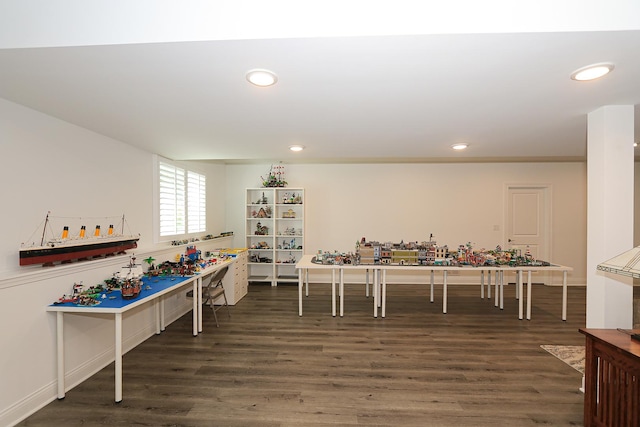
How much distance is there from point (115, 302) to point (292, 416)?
6.08 feet

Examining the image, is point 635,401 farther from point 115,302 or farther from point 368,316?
point 115,302

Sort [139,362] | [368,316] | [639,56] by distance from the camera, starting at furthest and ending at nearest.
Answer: [368,316] → [139,362] → [639,56]

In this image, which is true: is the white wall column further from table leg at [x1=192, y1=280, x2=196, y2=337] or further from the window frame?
the window frame

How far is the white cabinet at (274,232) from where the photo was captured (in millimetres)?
6492

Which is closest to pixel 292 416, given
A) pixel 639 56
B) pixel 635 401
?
pixel 635 401

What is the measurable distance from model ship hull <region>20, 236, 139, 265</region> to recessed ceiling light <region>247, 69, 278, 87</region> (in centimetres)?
232

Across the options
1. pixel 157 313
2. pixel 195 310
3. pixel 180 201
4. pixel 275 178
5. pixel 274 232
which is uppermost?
pixel 275 178

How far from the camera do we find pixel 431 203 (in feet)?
21.7

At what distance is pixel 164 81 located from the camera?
1.96 meters

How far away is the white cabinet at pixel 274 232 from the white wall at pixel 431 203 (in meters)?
0.30

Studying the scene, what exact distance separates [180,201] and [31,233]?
2.56 m

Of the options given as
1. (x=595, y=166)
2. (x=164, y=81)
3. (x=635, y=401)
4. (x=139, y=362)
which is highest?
(x=164, y=81)

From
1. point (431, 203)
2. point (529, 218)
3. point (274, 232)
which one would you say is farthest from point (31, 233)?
point (529, 218)

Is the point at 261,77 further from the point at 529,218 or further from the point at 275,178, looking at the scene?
the point at 529,218
